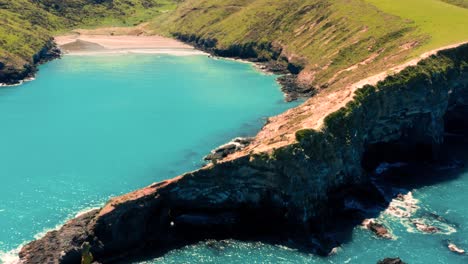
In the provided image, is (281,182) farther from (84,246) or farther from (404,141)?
(404,141)

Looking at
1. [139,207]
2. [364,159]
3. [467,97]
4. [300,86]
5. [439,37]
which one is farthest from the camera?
[300,86]

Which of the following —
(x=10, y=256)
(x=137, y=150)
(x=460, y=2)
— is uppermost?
(x=460, y=2)

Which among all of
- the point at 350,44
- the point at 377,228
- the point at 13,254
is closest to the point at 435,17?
the point at 350,44

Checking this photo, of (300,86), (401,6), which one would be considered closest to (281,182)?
(300,86)

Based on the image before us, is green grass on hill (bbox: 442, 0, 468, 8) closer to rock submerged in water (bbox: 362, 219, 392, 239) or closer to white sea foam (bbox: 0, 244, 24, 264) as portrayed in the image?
rock submerged in water (bbox: 362, 219, 392, 239)

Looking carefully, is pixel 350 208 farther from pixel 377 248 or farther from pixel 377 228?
pixel 377 248

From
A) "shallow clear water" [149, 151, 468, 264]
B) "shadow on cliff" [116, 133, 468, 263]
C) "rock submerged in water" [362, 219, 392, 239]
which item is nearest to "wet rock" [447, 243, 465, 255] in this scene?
"shallow clear water" [149, 151, 468, 264]

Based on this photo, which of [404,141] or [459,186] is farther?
[404,141]
